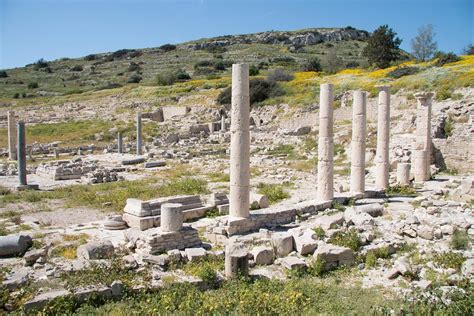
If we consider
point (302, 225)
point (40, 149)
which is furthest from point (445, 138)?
point (40, 149)

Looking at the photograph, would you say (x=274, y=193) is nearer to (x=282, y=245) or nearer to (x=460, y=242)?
(x=282, y=245)

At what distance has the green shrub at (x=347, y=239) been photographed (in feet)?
32.2

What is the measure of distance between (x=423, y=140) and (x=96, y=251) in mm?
15027

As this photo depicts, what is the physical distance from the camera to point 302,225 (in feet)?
39.8

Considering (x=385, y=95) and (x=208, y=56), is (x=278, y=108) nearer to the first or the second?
(x=385, y=95)

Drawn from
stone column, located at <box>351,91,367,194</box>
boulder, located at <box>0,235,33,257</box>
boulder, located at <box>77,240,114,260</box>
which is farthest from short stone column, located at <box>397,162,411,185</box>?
boulder, located at <box>0,235,33,257</box>

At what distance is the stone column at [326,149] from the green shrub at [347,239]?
3395 mm

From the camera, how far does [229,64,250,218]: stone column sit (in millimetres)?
11547

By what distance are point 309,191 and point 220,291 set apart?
31.9 feet

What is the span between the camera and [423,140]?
18859 millimetres

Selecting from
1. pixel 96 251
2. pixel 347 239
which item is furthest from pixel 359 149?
pixel 96 251

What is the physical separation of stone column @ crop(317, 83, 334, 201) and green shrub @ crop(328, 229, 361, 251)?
134 inches

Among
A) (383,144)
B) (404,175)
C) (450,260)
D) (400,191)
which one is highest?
(383,144)

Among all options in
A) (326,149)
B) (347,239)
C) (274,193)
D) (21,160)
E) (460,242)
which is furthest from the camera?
(21,160)
